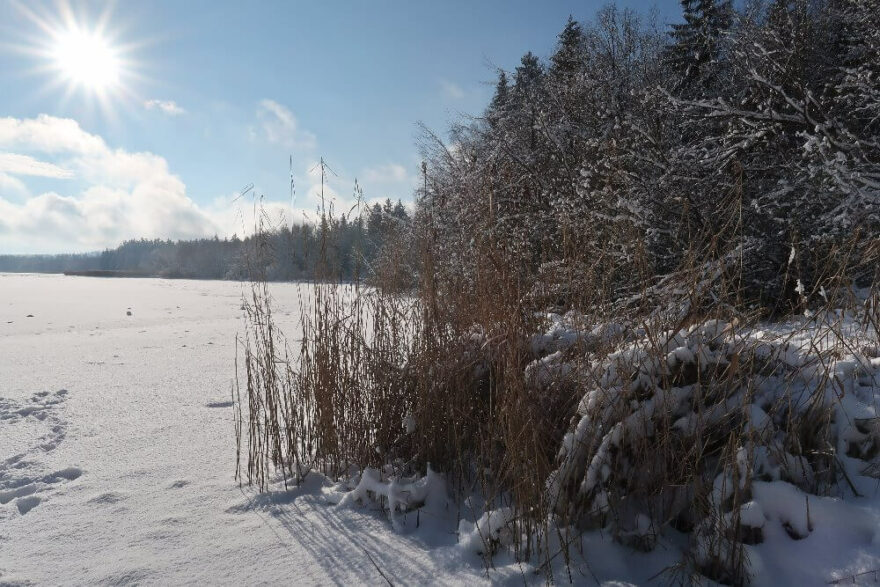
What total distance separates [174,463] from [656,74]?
34.8ft

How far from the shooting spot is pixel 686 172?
5.98 meters

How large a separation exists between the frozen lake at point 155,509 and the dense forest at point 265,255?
3.94 feet

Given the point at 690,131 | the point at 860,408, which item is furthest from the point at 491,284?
the point at 690,131

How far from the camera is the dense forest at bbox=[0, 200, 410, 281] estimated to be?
9.39 ft

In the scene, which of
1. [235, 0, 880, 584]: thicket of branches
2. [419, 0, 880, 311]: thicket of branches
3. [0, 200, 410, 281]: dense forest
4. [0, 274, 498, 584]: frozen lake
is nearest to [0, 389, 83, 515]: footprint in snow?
[0, 274, 498, 584]: frozen lake

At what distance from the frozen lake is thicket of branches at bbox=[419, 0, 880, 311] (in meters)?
1.43

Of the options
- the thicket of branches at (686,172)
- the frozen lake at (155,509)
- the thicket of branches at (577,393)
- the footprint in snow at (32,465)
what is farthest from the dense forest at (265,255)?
the footprint in snow at (32,465)

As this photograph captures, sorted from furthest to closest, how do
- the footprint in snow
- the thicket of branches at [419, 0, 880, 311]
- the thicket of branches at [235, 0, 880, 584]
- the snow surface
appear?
the thicket of branches at [419, 0, 880, 311] < the footprint in snow < the thicket of branches at [235, 0, 880, 584] < the snow surface

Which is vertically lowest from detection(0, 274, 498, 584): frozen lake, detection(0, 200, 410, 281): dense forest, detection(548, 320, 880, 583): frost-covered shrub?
detection(0, 274, 498, 584): frozen lake

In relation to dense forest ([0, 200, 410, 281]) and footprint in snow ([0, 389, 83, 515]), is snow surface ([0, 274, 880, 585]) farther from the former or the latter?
dense forest ([0, 200, 410, 281])

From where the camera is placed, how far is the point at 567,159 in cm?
757

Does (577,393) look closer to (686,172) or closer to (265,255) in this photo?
(265,255)

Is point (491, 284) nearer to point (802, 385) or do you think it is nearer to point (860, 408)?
point (802, 385)

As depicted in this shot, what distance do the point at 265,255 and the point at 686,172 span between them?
5272 millimetres
